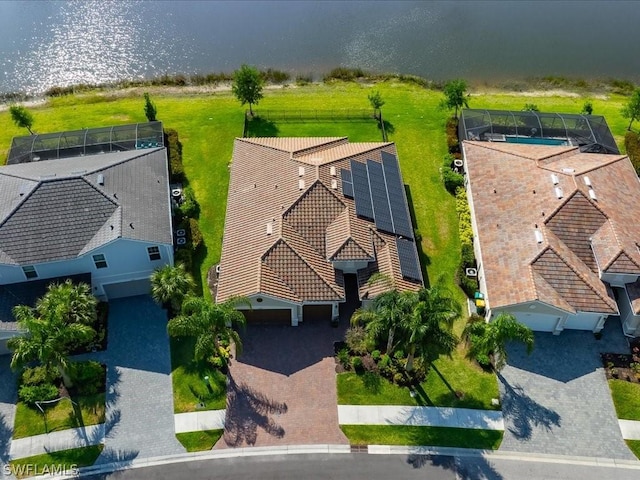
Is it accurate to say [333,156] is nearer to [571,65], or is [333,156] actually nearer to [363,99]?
[363,99]

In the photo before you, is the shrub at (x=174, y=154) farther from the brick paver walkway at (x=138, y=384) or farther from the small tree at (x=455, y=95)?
the small tree at (x=455, y=95)

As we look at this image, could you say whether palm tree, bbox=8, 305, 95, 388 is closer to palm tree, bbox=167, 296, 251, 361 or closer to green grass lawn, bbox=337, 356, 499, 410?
palm tree, bbox=167, 296, 251, 361

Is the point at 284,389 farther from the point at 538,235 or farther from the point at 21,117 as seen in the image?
the point at 21,117

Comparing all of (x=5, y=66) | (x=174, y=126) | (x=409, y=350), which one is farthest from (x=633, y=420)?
(x=5, y=66)

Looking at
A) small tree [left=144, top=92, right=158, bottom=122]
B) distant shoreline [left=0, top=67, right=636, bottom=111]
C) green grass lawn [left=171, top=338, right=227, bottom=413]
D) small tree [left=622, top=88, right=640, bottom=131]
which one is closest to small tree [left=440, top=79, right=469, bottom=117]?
distant shoreline [left=0, top=67, right=636, bottom=111]

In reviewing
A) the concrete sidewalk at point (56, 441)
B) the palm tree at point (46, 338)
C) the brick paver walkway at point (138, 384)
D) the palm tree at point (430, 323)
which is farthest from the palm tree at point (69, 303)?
the palm tree at point (430, 323)
